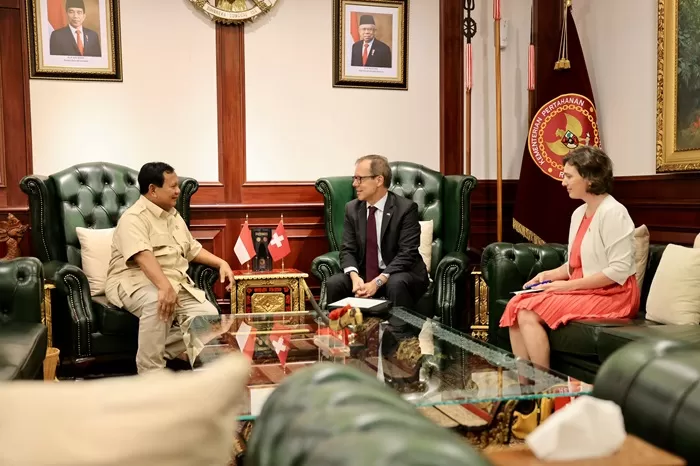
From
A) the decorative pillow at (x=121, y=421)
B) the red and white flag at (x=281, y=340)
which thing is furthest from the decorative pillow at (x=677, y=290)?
the decorative pillow at (x=121, y=421)

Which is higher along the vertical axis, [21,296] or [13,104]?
[13,104]

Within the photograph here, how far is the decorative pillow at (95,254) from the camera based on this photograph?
13.3 feet

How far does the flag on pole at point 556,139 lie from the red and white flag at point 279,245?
1.60 metres

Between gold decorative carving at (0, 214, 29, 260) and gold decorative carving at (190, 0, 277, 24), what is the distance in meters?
1.80

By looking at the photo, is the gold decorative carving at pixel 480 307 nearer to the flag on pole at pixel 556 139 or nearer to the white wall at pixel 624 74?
the flag on pole at pixel 556 139

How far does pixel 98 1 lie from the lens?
4609 mm

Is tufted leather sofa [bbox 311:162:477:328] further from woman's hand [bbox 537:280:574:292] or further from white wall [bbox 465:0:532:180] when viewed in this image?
woman's hand [bbox 537:280:574:292]

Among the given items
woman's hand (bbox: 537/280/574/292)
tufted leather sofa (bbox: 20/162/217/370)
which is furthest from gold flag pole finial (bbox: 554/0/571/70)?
tufted leather sofa (bbox: 20/162/217/370)

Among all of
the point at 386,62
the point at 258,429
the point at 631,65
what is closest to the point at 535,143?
the point at 631,65

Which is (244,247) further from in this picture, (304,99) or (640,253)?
(640,253)

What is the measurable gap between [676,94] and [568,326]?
66.7 inches

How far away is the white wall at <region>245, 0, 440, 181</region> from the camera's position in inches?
194

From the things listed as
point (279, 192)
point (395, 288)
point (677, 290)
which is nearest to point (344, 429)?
point (677, 290)

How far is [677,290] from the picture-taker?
314 centimetres
